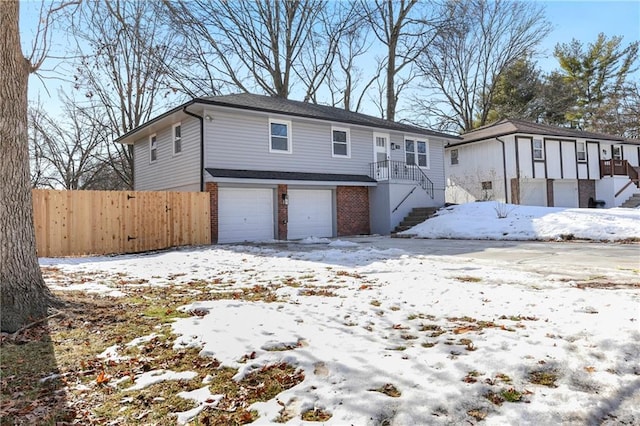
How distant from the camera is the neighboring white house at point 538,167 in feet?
72.7

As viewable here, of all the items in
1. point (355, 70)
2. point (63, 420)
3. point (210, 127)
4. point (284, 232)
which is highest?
point (355, 70)

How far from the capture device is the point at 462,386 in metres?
2.36

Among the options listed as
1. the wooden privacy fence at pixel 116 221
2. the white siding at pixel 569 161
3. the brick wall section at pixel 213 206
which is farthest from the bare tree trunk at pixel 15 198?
the white siding at pixel 569 161

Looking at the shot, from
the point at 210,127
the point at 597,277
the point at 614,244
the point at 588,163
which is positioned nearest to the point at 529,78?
the point at 588,163

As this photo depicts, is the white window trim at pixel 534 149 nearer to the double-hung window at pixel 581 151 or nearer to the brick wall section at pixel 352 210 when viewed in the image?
the double-hung window at pixel 581 151

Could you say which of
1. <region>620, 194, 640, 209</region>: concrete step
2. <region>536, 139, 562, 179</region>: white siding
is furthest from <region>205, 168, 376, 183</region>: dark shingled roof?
<region>620, 194, 640, 209</region>: concrete step

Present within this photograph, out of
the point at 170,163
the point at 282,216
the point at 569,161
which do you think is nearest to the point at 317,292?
the point at 282,216

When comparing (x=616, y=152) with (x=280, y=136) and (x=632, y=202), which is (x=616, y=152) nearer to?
(x=632, y=202)

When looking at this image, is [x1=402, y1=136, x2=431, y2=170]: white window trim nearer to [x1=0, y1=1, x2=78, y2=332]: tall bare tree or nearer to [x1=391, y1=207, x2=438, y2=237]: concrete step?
[x1=391, y1=207, x2=438, y2=237]: concrete step

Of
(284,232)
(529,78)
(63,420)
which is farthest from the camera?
(529,78)

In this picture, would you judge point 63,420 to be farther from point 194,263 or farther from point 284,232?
point 284,232

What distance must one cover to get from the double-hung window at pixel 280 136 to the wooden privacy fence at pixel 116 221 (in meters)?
3.39

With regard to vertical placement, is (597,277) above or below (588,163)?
below

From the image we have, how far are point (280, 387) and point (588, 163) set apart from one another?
28.7 m
